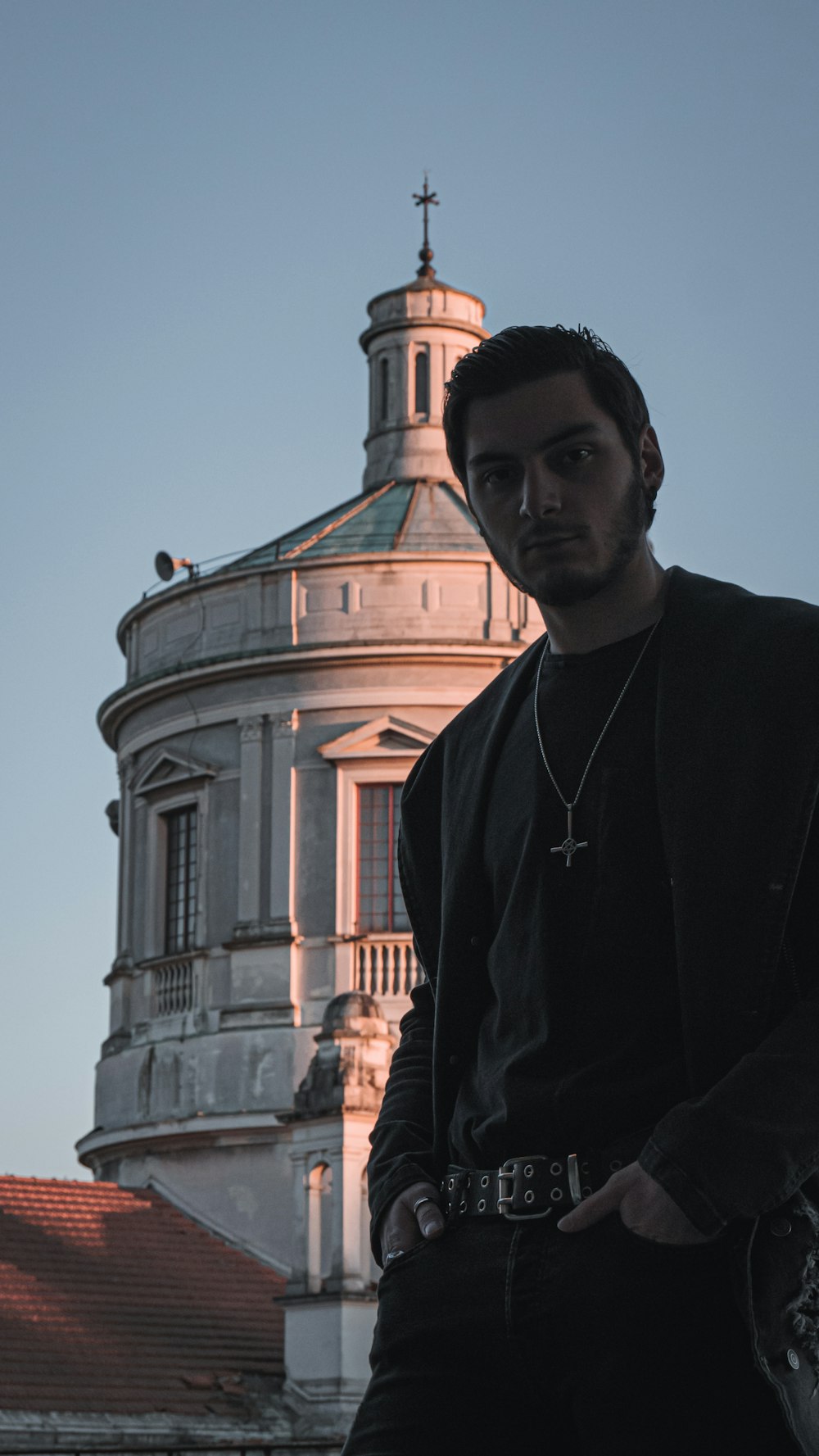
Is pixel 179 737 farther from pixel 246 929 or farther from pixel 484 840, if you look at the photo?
pixel 484 840

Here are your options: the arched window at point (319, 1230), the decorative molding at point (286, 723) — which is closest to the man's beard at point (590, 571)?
the arched window at point (319, 1230)

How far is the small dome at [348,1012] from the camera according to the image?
21.2 meters

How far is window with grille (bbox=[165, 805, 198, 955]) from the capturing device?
27859 millimetres

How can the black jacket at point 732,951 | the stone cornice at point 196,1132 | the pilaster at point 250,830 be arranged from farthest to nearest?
1. the pilaster at point 250,830
2. the stone cornice at point 196,1132
3. the black jacket at point 732,951

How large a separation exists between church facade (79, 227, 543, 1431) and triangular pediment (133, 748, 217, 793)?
0.04 metres

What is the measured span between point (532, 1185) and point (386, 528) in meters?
26.2

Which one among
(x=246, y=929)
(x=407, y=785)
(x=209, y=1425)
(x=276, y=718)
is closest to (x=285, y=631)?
(x=276, y=718)

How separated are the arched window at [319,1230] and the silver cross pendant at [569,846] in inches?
694

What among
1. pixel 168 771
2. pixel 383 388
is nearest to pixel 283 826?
pixel 168 771

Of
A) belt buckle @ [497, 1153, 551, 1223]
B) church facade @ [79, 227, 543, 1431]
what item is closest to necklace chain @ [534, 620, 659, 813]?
belt buckle @ [497, 1153, 551, 1223]

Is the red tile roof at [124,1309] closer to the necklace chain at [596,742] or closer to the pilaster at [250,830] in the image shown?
the pilaster at [250,830]

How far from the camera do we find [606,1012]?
282 centimetres

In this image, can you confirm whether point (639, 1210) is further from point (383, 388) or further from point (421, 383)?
point (383, 388)

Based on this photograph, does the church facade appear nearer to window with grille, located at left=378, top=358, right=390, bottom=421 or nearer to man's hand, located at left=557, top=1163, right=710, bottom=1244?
window with grille, located at left=378, top=358, right=390, bottom=421
